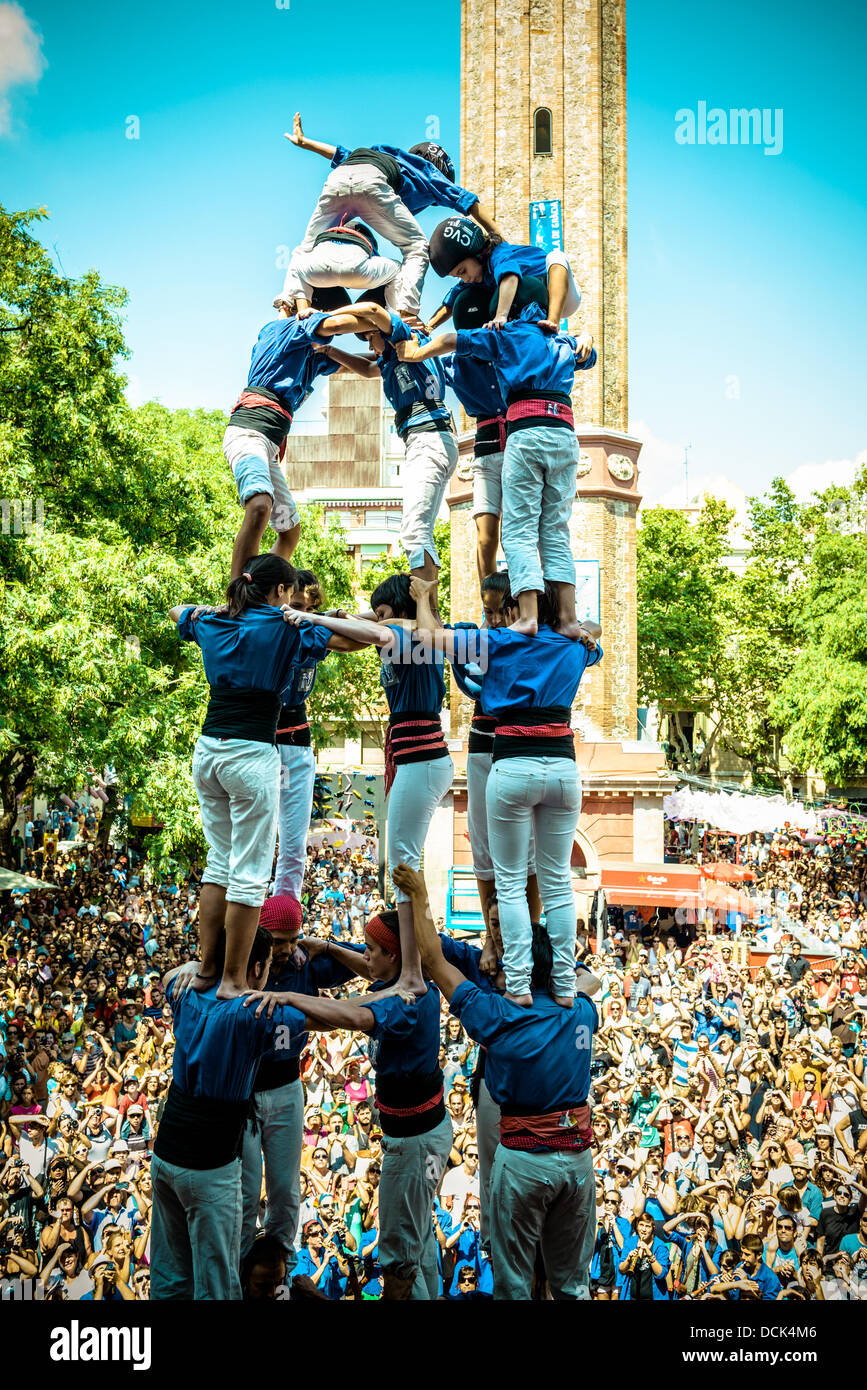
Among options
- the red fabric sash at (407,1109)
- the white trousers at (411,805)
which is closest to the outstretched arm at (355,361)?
the white trousers at (411,805)

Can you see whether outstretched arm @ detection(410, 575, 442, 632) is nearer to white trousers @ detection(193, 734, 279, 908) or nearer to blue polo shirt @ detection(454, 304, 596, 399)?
white trousers @ detection(193, 734, 279, 908)

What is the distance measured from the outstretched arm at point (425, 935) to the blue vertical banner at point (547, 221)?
79.5 feet

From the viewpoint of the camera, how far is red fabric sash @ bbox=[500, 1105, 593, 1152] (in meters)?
5.59

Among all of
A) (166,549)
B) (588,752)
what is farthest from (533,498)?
(588,752)

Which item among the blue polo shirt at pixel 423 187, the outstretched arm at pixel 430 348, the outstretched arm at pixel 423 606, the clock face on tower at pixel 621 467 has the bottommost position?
the outstretched arm at pixel 423 606

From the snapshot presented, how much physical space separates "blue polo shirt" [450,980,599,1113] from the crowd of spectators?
140cm

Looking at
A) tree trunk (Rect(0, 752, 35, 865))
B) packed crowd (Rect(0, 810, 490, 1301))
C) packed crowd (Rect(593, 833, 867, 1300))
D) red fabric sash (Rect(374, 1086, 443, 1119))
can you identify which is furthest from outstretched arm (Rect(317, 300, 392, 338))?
tree trunk (Rect(0, 752, 35, 865))

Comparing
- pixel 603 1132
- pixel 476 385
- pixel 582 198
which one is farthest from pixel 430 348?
pixel 582 198

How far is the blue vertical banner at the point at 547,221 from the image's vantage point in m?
27.0

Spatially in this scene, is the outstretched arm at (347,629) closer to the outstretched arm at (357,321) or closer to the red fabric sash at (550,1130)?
the outstretched arm at (357,321)

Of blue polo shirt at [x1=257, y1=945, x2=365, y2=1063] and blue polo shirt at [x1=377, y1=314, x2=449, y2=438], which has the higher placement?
blue polo shirt at [x1=377, y1=314, x2=449, y2=438]

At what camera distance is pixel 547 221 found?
27109 mm

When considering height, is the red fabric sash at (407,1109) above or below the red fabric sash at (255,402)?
below

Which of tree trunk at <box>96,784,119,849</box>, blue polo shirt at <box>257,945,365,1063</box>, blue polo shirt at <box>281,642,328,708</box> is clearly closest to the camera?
blue polo shirt at <box>257,945,365,1063</box>
